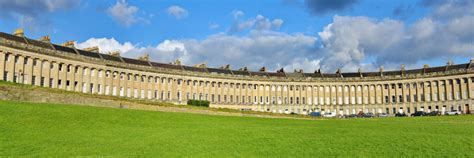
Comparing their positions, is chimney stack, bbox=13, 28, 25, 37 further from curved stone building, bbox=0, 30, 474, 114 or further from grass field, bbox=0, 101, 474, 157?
grass field, bbox=0, 101, 474, 157

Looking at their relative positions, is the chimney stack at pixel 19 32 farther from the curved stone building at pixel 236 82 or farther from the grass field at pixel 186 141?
the grass field at pixel 186 141

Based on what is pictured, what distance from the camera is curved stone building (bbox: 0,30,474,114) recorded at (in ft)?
261

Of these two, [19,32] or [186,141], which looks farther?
[19,32]

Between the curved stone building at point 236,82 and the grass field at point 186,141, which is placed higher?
the curved stone building at point 236,82

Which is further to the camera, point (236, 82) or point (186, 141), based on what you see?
point (236, 82)

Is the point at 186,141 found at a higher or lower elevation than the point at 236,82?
lower

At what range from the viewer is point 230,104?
10969 cm

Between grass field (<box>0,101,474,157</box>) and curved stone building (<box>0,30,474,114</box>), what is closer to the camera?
grass field (<box>0,101,474,157</box>)

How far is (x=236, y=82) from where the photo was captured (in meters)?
111

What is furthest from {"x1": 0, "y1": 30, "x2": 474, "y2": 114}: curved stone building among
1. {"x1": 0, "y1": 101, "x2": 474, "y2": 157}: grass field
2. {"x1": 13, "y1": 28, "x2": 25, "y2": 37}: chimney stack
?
{"x1": 0, "y1": 101, "x2": 474, "y2": 157}: grass field

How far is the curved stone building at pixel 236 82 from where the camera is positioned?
79438 millimetres

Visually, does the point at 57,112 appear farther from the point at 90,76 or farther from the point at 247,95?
the point at 247,95

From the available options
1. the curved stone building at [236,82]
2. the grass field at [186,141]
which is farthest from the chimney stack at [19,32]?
the grass field at [186,141]

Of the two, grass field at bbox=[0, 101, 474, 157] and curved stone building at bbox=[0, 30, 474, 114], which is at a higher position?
curved stone building at bbox=[0, 30, 474, 114]
